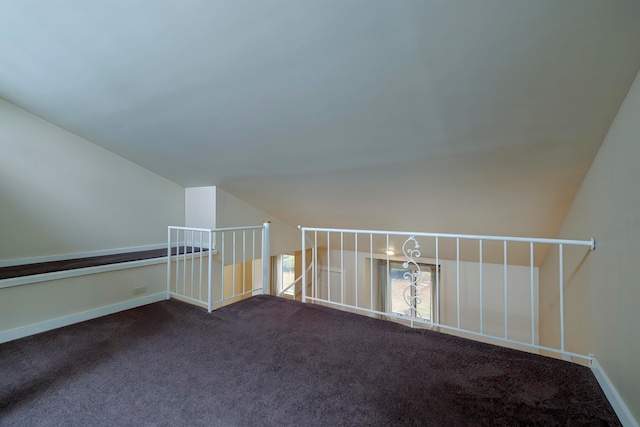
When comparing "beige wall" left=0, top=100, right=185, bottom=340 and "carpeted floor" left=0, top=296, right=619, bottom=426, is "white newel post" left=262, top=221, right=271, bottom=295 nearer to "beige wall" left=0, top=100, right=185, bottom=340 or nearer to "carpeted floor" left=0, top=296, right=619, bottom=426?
"carpeted floor" left=0, top=296, right=619, bottom=426

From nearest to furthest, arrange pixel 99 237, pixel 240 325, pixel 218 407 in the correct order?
1. pixel 218 407
2. pixel 240 325
3. pixel 99 237

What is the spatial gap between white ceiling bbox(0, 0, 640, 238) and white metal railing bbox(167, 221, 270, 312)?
0.98m

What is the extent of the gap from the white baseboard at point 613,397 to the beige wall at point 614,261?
0.10ft

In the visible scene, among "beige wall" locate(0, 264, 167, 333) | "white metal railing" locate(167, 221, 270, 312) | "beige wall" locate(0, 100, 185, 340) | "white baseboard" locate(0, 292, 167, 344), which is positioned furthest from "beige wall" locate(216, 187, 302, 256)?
"white baseboard" locate(0, 292, 167, 344)

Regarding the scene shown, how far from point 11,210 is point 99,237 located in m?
0.78

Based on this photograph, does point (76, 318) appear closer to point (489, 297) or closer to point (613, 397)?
point (613, 397)

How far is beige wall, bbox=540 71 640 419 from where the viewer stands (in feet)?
3.75

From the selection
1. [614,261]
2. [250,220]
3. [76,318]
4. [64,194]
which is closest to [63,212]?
[64,194]

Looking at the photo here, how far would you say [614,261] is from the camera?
133 cm

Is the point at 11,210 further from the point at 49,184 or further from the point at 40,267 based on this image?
the point at 40,267

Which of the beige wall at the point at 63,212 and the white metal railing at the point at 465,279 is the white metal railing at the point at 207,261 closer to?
the beige wall at the point at 63,212

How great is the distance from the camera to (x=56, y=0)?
1.39 m

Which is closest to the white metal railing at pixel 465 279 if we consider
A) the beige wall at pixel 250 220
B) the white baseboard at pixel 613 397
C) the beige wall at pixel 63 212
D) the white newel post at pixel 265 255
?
the white newel post at pixel 265 255

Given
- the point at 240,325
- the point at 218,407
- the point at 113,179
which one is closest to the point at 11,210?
the point at 113,179
